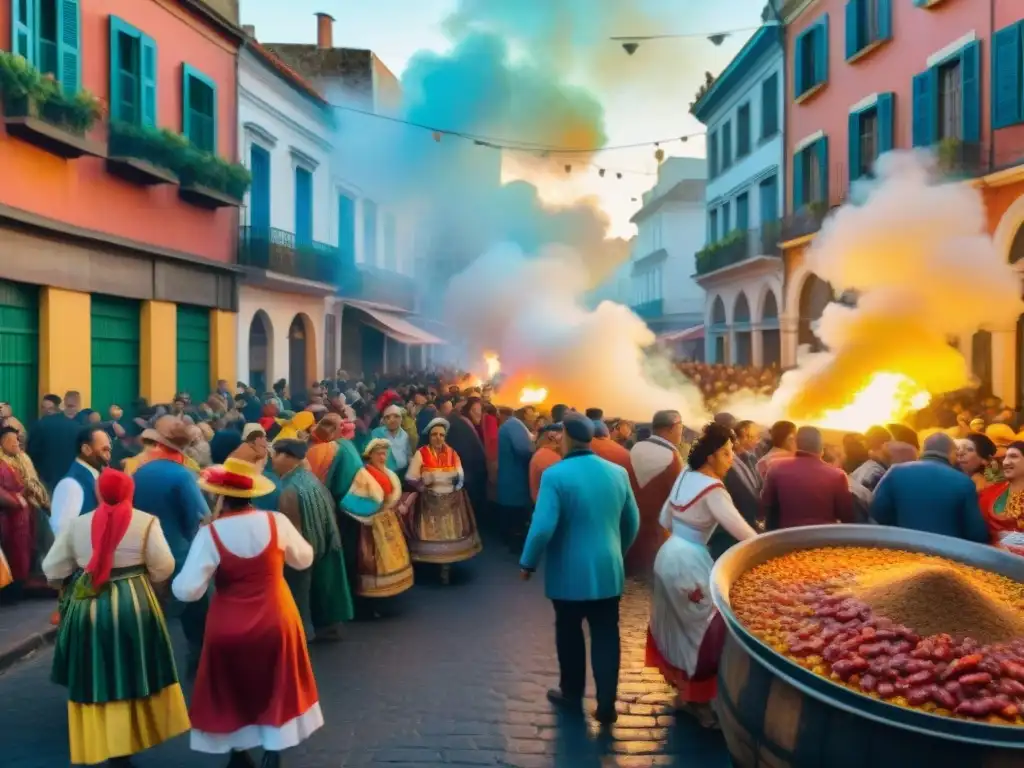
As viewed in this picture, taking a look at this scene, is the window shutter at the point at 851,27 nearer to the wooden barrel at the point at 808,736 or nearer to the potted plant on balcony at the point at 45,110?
the potted plant on balcony at the point at 45,110

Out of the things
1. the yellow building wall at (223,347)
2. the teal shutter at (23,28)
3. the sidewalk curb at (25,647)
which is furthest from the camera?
the yellow building wall at (223,347)

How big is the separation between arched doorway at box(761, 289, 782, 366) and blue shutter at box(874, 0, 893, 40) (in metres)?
8.24

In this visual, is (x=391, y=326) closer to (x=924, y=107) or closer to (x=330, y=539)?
(x=924, y=107)

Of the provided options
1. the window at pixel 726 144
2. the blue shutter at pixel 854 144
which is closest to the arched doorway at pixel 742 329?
the window at pixel 726 144

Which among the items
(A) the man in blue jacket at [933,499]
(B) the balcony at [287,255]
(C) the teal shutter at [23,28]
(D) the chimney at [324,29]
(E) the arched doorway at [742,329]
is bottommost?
(A) the man in blue jacket at [933,499]

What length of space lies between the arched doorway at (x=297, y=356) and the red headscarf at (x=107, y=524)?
17729 millimetres

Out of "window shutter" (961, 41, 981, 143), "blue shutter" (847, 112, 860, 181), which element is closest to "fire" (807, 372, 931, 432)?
"window shutter" (961, 41, 981, 143)

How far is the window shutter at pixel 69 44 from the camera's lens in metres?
12.1

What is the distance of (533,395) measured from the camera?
A: 760 inches

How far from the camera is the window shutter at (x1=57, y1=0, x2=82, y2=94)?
39.8ft

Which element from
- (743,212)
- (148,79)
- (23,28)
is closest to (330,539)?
(23,28)

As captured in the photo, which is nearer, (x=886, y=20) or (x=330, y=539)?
(x=330, y=539)

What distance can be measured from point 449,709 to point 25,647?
10.5 ft

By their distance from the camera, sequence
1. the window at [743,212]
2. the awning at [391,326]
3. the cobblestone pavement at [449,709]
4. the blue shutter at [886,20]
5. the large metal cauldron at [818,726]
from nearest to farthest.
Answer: the large metal cauldron at [818,726]
the cobblestone pavement at [449,709]
the blue shutter at [886,20]
the awning at [391,326]
the window at [743,212]
